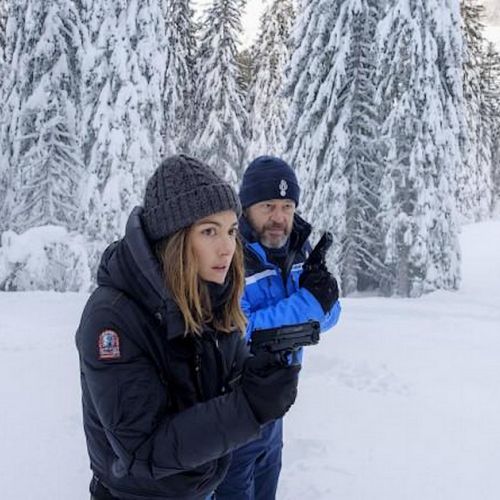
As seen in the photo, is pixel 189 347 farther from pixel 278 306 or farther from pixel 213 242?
pixel 278 306

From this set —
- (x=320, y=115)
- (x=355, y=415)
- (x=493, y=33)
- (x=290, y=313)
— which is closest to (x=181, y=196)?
(x=290, y=313)

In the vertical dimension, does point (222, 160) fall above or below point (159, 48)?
below

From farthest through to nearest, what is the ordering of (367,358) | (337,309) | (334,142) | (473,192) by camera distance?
(473,192)
(334,142)
(367,358)
(337,309)

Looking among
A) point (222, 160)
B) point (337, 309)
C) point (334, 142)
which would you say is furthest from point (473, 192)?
point (337, 309)

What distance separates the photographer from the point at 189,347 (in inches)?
66.6

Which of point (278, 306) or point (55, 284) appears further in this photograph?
point (55, 284)

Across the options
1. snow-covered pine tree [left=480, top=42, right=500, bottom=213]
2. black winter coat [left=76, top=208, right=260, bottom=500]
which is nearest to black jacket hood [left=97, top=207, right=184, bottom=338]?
black winter coat [left=76, top=208, right=260, bottom=500]

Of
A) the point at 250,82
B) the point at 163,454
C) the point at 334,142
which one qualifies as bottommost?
the point at 163,454

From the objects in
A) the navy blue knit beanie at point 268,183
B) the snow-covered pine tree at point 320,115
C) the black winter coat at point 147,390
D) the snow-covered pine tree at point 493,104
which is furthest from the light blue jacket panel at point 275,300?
the snow-covered pine tree at point 493,104

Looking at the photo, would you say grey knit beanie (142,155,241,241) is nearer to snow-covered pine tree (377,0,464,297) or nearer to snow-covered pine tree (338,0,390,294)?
snow-covered pine tree (377,0,464,297)

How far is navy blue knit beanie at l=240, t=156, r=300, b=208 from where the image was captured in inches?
111

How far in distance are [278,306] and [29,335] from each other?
216 inches

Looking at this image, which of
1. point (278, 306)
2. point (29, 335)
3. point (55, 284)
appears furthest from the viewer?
point (55, 284)

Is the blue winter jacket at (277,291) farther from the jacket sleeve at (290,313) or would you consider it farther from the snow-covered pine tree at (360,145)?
the snow-covered pine tree at (360,145)
